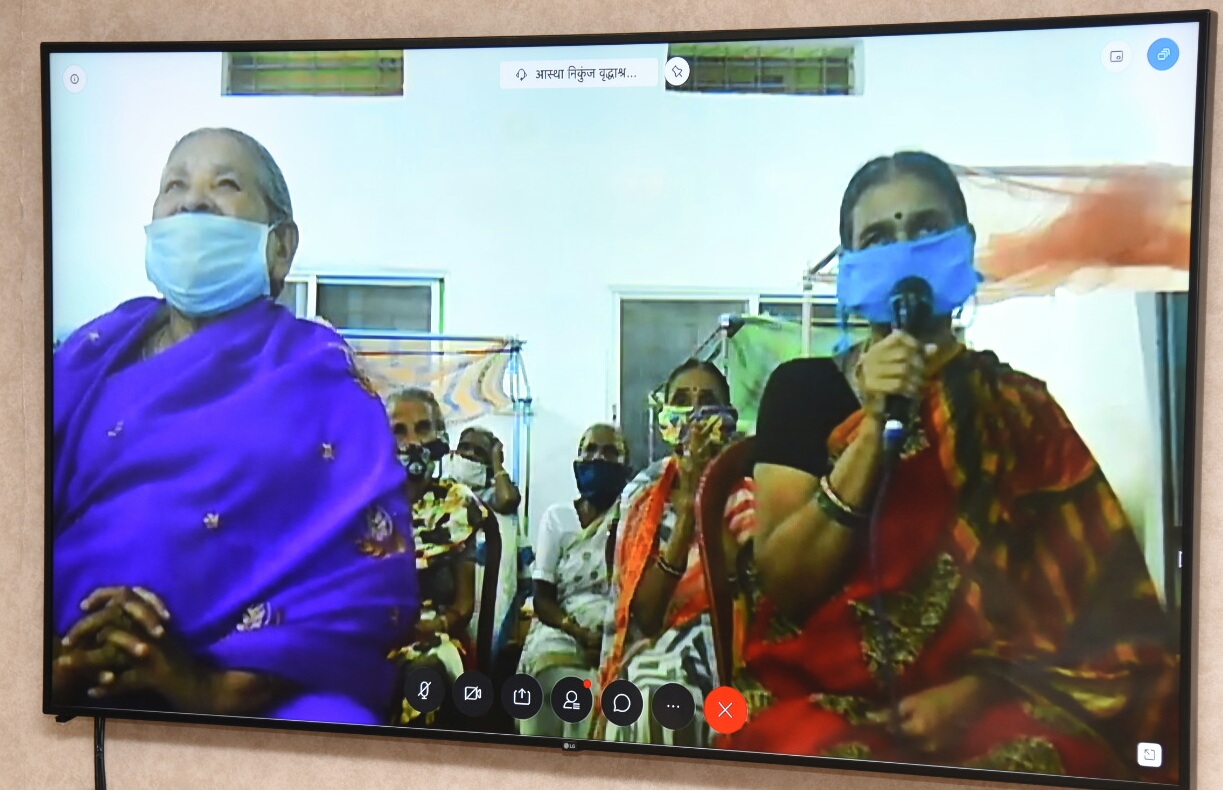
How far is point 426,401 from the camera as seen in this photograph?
141cm

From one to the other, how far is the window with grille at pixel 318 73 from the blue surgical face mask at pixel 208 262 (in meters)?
0.18

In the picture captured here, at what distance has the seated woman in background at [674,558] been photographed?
1.36 meters

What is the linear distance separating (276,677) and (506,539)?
35 centimetres

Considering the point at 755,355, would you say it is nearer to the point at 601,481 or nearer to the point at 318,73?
the point at 601,481

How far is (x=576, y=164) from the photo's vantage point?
4.53ft

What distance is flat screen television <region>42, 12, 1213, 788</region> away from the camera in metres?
1.28

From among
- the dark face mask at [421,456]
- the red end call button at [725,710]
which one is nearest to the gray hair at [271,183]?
the dark face mask at [421,456]

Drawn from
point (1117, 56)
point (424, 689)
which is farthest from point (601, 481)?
point (1117, 56)

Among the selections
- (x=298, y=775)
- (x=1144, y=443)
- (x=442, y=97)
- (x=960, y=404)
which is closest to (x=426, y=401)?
(x=442, y=97)

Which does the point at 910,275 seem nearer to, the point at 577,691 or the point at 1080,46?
the point at 1080,46

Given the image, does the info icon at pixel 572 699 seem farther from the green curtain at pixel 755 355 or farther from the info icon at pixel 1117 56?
the info icon at pixel 1117 56

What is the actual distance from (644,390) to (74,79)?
854 millimetres

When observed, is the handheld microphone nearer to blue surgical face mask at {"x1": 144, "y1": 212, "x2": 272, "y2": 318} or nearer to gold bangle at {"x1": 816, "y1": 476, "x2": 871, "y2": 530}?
gold bangle at {"x1": 816, "y1": 476, "x2": 871, "y2": 530}

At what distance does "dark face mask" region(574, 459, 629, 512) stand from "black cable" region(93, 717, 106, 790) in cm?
75
